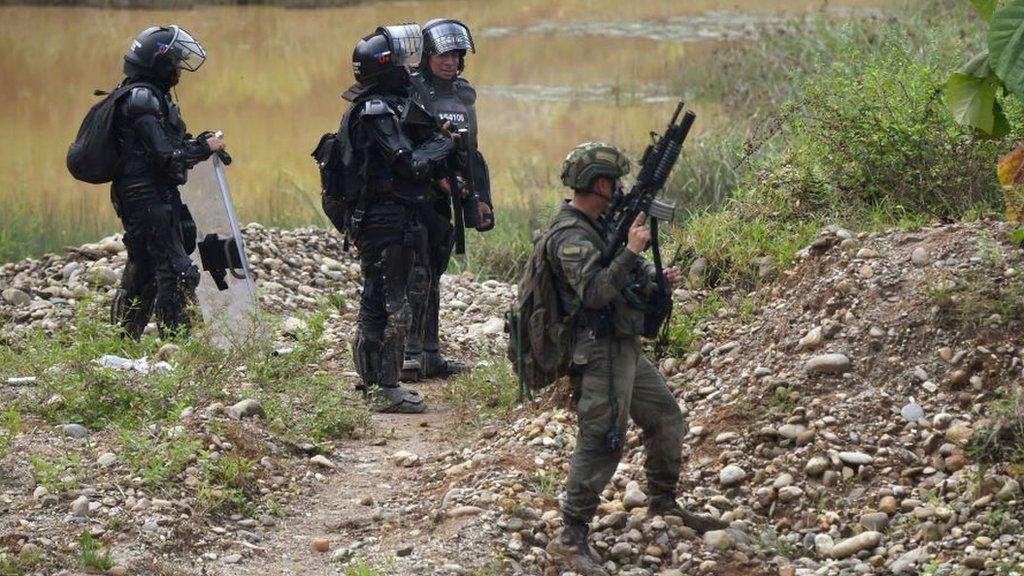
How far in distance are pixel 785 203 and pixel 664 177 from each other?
333 cm

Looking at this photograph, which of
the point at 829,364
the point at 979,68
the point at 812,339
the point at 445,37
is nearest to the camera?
the point at 829,364

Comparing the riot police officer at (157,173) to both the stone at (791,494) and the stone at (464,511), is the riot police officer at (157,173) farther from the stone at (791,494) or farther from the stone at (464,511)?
the stone at (791,494)

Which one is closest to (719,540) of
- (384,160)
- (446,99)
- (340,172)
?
(384,160)

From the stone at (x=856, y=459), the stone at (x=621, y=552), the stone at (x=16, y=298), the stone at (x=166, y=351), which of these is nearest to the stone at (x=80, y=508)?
the stone at (x=621, y=552)

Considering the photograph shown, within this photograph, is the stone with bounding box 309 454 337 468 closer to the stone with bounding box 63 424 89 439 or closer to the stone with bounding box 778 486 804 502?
the stone with bounding box 63 424 89 439

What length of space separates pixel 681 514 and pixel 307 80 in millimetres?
16242

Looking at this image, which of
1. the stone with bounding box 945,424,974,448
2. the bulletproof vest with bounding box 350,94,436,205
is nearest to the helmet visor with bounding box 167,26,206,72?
the bulletproof vest with bounding box 350,94,436,205

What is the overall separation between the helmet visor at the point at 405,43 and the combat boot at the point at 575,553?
10.7 ft

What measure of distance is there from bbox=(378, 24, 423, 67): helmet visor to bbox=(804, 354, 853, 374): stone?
285 centimetres

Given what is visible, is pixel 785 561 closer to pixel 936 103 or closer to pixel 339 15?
pixel 936 103

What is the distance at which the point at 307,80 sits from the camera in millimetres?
21828

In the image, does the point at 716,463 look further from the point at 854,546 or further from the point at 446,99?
the point at 446,99

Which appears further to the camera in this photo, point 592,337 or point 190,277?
point 190,277

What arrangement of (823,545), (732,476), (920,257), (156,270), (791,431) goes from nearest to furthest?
(823,545) → (732,476) → (791,431) → (920,257) → (156,270)
